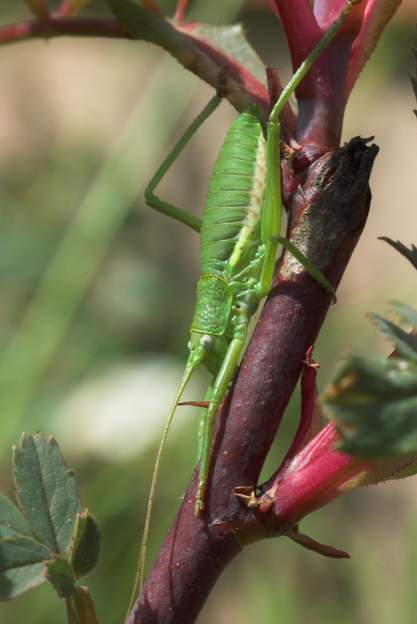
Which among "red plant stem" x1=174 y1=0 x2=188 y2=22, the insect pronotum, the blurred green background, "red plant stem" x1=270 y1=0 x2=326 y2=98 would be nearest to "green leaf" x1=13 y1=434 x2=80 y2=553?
the insect pronotum

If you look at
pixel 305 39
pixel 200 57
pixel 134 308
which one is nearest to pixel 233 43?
pixel 200 57

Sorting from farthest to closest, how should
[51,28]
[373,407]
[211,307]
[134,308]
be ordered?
[134,308]
[211,307]
[51,28]
[373,407]

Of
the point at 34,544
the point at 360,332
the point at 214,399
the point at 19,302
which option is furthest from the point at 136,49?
the point at 34,544

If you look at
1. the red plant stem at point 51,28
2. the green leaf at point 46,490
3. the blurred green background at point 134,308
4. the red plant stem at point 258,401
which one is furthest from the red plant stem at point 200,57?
the blurred green background at point 134,308

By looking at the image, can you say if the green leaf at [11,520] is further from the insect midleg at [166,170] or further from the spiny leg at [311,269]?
the insect midleg at [166,170]

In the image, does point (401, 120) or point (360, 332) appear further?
point (401, 120)

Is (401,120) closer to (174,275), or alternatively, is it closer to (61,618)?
(174,275)

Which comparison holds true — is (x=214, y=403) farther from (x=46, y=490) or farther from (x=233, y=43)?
(x=233, y=43)
